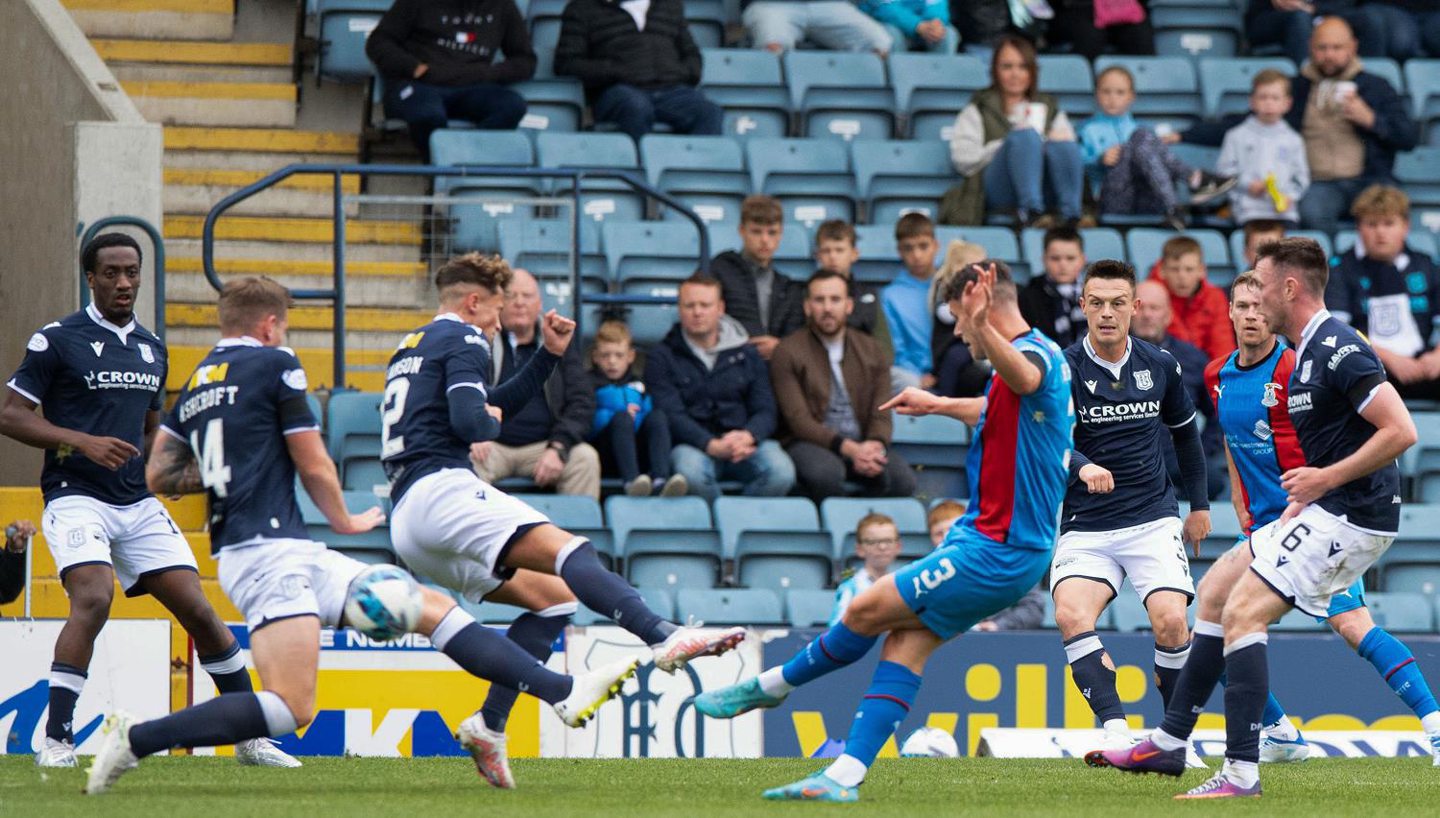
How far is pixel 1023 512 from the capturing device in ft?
22.7

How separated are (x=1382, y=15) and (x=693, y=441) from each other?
7832 mm

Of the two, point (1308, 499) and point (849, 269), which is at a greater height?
point (849, 269)

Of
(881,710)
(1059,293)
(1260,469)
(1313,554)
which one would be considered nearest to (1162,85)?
(1059,293)

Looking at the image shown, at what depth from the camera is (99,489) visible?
28.5 ft

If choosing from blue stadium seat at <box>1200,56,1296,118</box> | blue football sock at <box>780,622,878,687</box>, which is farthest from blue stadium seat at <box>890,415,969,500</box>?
blue football sock at <box>780,622,878,687</box>

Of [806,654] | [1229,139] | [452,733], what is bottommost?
[452,733]

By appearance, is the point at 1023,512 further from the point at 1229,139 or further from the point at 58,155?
the point at 1229,139

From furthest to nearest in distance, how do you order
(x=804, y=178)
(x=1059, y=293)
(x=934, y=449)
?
(x=804, y=178) < (x=934, y=449) < (x=1059, y=293)

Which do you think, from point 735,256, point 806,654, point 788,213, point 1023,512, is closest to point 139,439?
point 806,654

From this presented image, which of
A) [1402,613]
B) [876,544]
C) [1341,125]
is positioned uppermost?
[1341,125]

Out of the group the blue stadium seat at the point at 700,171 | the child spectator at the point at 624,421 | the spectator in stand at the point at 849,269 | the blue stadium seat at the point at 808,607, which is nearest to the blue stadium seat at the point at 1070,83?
the blue stadium seat at the point at 700,171

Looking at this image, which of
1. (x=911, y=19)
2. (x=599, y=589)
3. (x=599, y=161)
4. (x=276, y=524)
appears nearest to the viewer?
(x=276, y=524)

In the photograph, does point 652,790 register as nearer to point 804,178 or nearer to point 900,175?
point 804,178

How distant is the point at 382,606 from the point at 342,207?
6.08 metres
